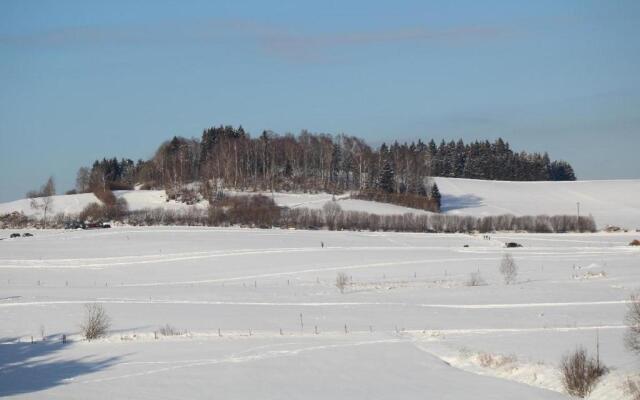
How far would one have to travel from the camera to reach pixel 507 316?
104 feet

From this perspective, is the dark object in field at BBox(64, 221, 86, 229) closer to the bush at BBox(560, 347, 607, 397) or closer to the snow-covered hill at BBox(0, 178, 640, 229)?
the snow-covered hill at BBox(0, 178, 640, 229)

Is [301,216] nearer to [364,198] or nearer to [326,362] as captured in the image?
[364,198]

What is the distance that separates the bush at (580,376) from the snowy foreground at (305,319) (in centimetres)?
24

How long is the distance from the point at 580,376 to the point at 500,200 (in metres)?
120

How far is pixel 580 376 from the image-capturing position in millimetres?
16109

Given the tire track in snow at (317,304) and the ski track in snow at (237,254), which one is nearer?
the tire track in snow at (317,304)

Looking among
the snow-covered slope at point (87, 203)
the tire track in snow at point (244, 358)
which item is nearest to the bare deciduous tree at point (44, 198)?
the snow-covered slope at point (87, 203)

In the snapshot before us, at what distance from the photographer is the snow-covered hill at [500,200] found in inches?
4218

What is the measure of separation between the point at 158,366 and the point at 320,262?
40637 mm

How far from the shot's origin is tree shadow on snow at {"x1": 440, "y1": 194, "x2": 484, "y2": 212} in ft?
404

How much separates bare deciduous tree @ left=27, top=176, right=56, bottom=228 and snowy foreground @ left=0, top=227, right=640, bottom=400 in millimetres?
35765

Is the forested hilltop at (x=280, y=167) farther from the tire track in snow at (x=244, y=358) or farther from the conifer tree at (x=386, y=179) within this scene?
the tire track in snow at (x=244, y=358)

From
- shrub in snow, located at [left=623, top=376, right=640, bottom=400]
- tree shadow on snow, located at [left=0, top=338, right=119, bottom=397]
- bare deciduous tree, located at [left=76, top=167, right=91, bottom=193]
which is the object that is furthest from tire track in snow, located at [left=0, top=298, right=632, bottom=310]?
bare deciduous tree, located at [left=76, top=167, right=91, bottom=193]

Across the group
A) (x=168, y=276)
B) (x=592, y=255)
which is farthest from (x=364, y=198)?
(x=168, y=276)
